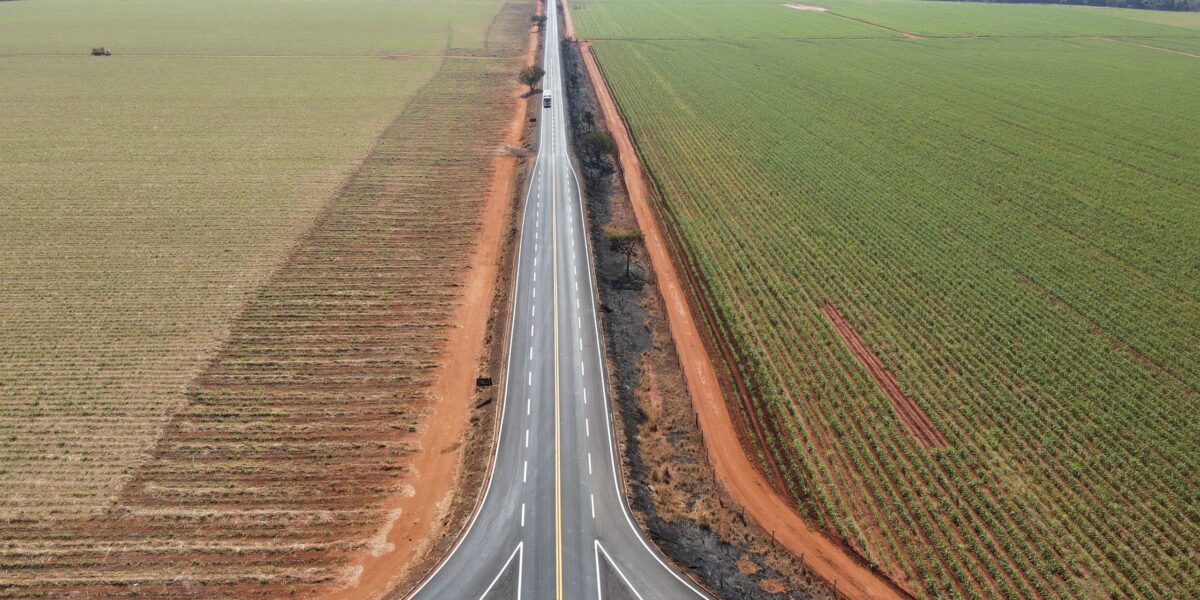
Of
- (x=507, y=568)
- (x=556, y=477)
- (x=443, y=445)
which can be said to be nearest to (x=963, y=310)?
(x=556, y=477)

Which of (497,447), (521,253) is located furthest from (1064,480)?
(521,253)

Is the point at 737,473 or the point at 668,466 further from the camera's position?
the point at 668,466

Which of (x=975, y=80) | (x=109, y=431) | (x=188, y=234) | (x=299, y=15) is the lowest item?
(x=109, y=431)

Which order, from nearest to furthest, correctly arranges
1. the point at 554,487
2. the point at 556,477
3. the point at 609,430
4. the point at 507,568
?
the point at 507,568 → the point at 554,487 → the point at 556,477 → the point at 609,430

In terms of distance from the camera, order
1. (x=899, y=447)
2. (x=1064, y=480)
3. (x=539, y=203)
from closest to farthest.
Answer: (x=1064, y=480)
(x=899, y=447)
(x=539, y=203)

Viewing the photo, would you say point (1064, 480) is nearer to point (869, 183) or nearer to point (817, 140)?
point (869, 183)

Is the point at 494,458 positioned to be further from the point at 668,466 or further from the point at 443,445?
the point at 668,466

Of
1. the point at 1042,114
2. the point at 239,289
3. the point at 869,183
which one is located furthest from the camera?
the point at 1042,114
